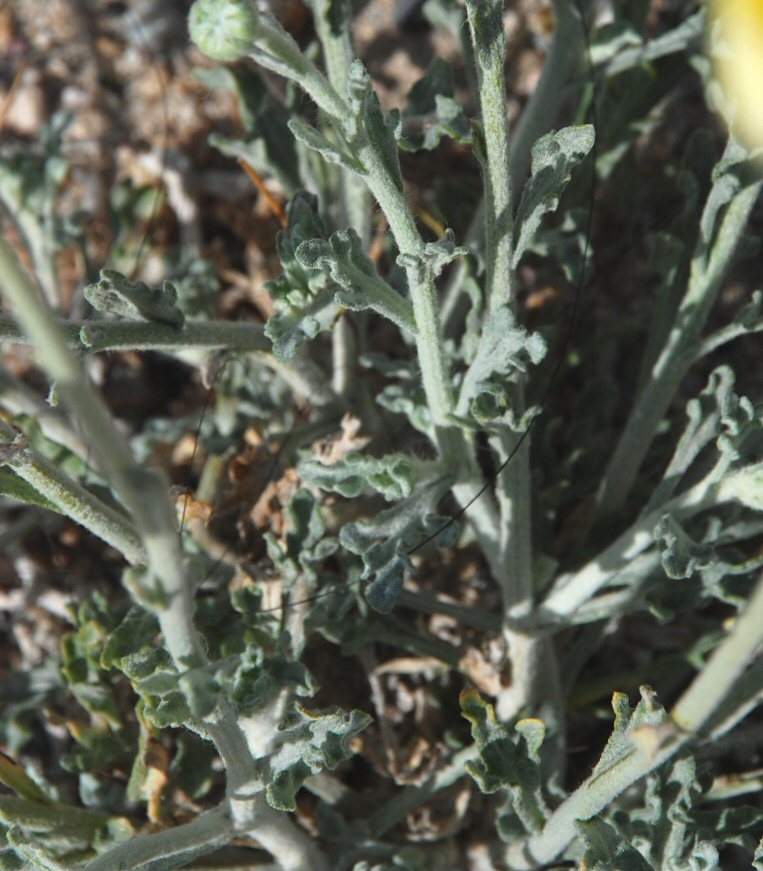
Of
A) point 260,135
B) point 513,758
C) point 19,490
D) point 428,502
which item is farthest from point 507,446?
point 260,135

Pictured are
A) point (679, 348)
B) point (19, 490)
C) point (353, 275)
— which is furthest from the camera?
point (679, 348)

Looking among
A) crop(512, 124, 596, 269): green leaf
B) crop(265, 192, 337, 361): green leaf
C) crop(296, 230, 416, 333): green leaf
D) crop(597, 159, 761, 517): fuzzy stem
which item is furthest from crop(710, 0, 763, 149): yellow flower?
crop(265, 192, 337, 361): green leaf

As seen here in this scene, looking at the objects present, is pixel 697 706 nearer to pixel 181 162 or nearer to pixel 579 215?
pixel 579 215

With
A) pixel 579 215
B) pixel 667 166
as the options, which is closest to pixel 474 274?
pixel 579 215

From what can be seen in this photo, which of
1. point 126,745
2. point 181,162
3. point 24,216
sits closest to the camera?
point 126,745

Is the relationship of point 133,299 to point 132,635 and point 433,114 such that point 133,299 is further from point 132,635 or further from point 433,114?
point 433,114

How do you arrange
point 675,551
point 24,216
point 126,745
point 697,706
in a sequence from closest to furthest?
point 697,706 < point 675,551 < point 126,745 < point 24,216

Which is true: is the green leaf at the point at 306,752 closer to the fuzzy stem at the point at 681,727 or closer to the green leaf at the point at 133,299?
the fuzzy stem at the point at 681,727
